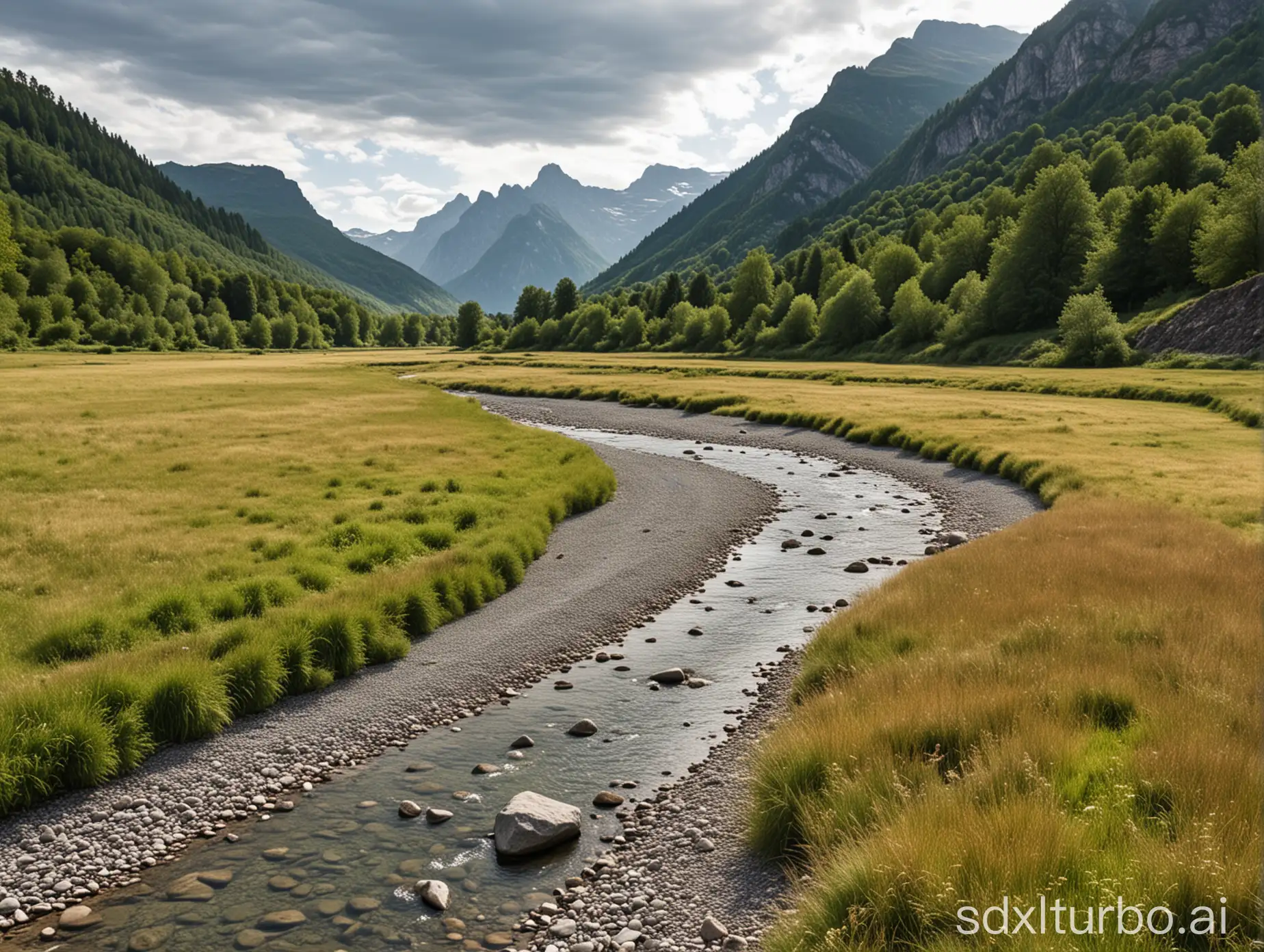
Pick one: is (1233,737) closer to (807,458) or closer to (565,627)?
(565,627)

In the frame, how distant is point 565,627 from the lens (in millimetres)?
18203

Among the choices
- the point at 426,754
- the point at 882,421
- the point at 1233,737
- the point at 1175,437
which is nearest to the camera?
the point at 1233,737

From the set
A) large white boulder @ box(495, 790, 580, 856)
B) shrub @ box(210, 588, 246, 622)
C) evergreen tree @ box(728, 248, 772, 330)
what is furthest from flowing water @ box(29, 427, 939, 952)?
evergreen tree @ box(728, 248, 772, 330)

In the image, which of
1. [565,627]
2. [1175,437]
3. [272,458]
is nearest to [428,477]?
[272,458]

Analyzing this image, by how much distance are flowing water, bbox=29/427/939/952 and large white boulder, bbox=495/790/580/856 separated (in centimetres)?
16

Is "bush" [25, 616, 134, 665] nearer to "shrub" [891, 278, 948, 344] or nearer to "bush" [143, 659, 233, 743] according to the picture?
"bush" [143, 659, 233, 743]

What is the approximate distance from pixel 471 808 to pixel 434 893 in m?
2.01

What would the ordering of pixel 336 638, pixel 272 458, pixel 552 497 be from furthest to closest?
pixel 272 458, pixel 552 497, pixel 336 638

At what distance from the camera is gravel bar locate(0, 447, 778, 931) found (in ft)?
31.5

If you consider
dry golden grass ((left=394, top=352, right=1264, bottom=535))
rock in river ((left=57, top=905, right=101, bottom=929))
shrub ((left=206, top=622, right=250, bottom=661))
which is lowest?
rock in river ((left=57, top=905, right=101, bottom=929))

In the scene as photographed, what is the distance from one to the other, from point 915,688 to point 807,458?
3602 cm

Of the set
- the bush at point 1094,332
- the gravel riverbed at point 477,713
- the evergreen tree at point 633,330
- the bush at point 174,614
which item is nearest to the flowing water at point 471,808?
the gravel riverbed at point 477,713

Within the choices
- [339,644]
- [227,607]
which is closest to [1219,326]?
[339,644]

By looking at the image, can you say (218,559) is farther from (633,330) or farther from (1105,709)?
(633,330)
